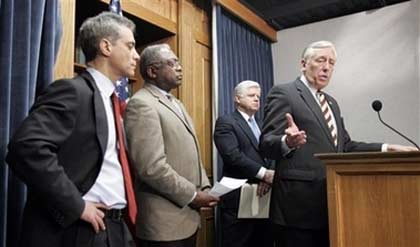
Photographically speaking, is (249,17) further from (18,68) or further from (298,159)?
(18,68)

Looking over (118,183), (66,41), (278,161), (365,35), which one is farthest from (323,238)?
(365,35)

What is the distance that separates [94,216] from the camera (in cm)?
106

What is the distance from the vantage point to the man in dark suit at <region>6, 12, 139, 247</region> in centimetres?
99

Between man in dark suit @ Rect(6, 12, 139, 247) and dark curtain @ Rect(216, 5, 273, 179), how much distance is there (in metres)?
1.96

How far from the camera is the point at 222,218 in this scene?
2.60 meters

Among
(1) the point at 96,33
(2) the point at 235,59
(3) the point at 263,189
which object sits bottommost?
(3) the point at 263,189

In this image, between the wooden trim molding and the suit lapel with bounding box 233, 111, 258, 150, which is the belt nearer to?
the suit lapel with bounding box 233, 111, 258, 150

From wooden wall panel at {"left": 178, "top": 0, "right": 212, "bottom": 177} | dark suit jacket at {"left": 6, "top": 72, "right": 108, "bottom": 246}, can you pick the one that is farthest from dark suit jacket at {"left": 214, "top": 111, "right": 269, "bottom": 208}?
dark suit jacket at {"left": 6, "top": 72, "right": 108, "bottom": 246}

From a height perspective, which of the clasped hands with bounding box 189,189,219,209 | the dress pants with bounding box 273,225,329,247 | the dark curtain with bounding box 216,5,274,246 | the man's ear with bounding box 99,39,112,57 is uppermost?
the dark curtain with bounding box 216,5,274,246

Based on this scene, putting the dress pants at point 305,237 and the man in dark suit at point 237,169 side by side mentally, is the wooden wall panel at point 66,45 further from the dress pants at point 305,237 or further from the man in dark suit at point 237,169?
the dress pants at point 305,237

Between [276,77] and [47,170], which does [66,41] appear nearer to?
[47,170]

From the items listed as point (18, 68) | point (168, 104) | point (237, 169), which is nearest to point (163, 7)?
point (237, 169)

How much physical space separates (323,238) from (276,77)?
2675 millimetres

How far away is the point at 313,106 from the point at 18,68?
1.19 m
